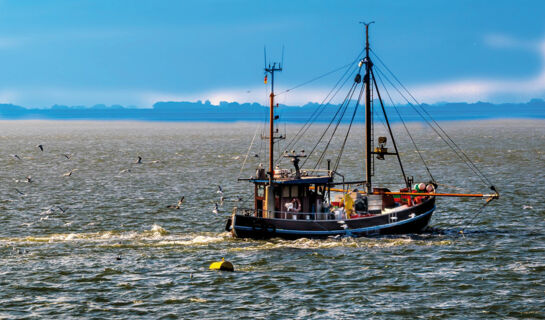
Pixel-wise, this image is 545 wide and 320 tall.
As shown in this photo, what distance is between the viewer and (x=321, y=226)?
51.5 m

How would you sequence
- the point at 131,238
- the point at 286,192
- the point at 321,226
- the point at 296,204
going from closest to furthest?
the point at 321,226
the point at 131,238
the point at 286,192
the point at 296,204

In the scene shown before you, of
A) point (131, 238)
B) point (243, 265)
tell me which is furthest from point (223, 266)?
point (131, 238)

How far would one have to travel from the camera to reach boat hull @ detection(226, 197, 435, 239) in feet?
167

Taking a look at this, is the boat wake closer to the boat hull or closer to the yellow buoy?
the boat hull

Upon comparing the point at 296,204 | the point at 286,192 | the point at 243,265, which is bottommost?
the point at 243,265

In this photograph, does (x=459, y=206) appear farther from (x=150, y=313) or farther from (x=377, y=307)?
(x=150, y=313)

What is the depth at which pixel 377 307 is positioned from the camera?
35844 millimetres

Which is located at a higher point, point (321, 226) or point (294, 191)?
point (294, 191)

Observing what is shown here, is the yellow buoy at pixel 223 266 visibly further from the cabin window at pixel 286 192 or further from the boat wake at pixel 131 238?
the cabin window at pixel 286 192

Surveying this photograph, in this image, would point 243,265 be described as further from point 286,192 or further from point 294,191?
point 294,191

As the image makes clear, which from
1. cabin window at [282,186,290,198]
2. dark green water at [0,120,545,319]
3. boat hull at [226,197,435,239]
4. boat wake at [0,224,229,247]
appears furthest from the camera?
cabin window at [282,186,290,198]

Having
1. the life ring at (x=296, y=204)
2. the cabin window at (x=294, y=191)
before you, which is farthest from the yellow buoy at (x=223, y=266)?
the cabin window at (x=294, y=191)

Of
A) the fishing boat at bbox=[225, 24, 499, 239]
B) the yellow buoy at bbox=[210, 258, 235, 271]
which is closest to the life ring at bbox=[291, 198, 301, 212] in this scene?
the fishing boat at bbox=[225, 24, 499, 239]

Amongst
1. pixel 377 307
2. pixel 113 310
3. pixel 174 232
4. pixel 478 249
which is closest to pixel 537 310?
pixel 377 307
